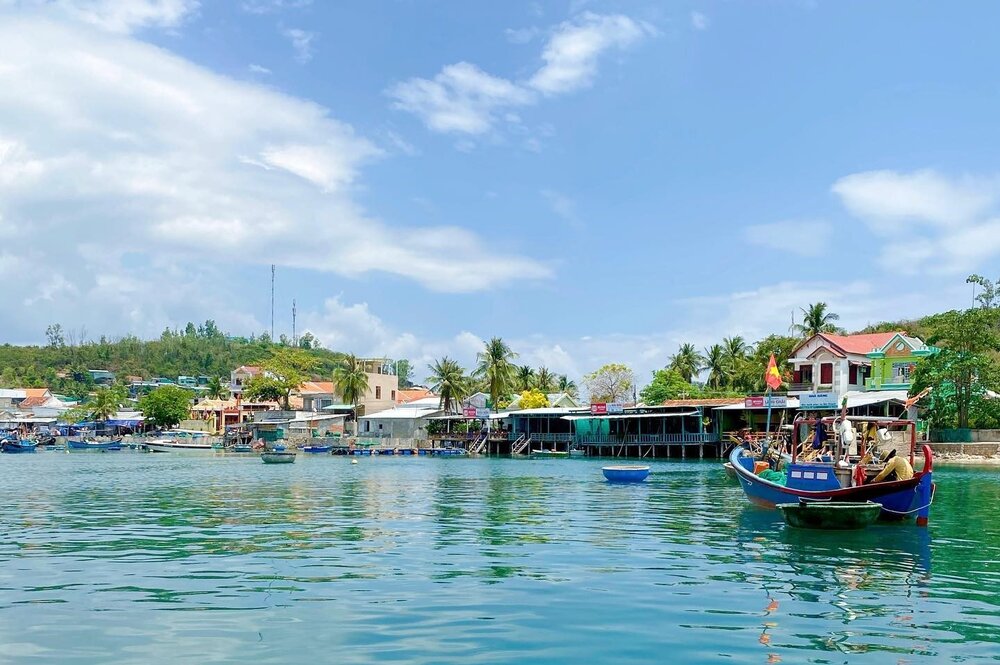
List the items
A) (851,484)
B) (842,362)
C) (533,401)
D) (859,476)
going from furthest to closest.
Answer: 1. (533,401)
2. (842,362)
3. (851,484)
4. (859,476)

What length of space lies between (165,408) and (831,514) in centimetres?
10372

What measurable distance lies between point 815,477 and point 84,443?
290ft

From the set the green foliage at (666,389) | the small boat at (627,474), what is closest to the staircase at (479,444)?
the green foliage at (666,389)

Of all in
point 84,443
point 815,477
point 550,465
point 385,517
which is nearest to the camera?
point 815,477

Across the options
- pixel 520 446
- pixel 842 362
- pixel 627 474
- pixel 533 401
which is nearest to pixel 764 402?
pixel 842 362

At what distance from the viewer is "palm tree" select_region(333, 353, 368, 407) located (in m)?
93.5

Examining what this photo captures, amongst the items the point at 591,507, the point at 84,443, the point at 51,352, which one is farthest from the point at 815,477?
the point at 51,352

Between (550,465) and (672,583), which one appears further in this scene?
(550,465)

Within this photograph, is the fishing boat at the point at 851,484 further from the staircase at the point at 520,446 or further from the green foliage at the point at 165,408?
the green foliage at the point at 165,408

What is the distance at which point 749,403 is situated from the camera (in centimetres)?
6122

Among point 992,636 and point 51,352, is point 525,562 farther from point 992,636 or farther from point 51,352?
point 51,352

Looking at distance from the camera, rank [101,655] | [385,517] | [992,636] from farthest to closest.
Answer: [385,517]
[992,636]
[101,655]

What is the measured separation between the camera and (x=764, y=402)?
60.4m

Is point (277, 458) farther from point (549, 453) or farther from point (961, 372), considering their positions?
point (961, 372)
